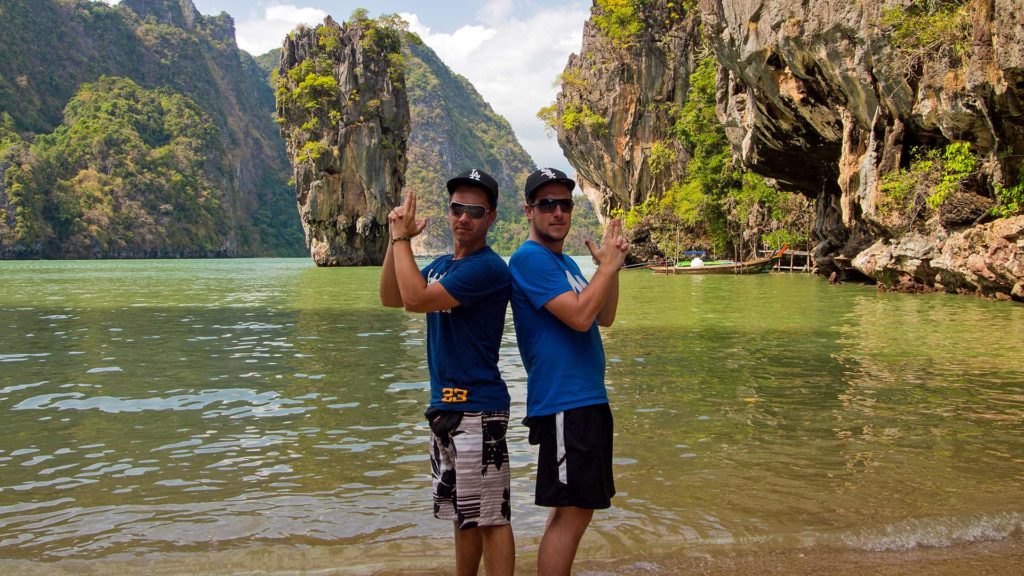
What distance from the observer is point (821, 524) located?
408 centimetres

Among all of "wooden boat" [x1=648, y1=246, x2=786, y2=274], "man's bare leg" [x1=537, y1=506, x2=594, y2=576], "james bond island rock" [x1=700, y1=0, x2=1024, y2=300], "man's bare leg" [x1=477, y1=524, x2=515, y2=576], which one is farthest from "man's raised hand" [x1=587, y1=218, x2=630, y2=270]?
"wooden boat" [x1=648, y1=246, x2=786, y2=274]

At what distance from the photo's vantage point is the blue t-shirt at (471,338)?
2.83 meters

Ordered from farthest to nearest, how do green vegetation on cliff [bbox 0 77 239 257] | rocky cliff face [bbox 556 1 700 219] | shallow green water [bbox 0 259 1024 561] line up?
1. green vegetation on cliff [bbox 0 77 239 257]
2. rocky cliff face [bbox 556 1 700 219]
3. shallow green water [bbox 0 259 1024 561]

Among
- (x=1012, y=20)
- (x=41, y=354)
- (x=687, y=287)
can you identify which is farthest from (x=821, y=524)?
(x=687, y=287)

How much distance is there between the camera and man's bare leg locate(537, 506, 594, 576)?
2783 mm

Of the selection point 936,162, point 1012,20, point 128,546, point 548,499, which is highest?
point 1012,20

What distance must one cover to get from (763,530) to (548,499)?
5.99 feet

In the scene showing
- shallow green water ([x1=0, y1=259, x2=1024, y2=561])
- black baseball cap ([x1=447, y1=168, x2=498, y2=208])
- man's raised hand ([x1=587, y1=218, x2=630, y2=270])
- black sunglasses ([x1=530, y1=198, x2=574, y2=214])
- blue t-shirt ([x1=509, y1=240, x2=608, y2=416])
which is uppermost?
black baseball cap ([x1=447, y1=168, x2=498, y2=208])

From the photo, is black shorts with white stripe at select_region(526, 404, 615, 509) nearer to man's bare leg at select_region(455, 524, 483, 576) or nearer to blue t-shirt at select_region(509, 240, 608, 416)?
blue t-shirt at select_region(509, 240, 608, 416)

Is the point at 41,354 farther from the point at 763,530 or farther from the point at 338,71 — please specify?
the point at 338,71

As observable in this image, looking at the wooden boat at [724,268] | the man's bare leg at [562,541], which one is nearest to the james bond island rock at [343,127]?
the wooden boat at [724,268]

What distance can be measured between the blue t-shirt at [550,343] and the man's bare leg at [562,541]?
402 millimetres

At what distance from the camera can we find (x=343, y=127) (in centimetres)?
6425

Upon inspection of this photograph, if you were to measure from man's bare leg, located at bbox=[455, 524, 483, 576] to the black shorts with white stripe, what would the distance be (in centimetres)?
34
